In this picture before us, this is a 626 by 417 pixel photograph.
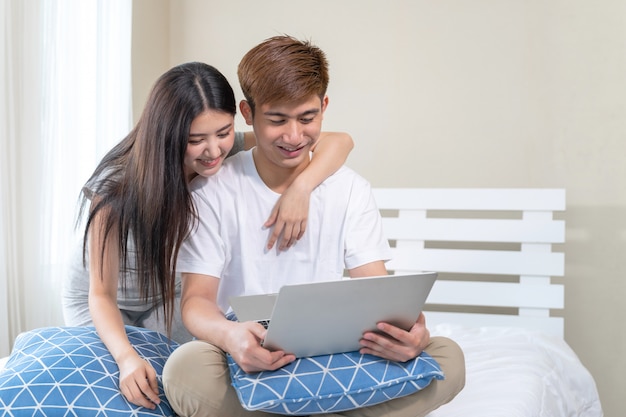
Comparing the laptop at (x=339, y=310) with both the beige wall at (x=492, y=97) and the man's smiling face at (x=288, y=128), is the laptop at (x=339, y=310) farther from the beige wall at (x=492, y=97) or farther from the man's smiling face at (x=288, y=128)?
the beige wall at (x=492, y=97)

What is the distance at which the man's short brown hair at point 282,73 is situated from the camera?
1462mm

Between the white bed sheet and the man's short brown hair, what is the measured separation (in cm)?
70

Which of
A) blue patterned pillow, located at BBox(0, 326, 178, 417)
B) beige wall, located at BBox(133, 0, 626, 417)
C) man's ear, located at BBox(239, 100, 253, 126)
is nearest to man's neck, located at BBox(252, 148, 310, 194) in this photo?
man's ear, located at BBox(239, 100, 253, 126)

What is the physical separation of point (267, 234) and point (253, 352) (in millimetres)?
452

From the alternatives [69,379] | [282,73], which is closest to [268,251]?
[282,73]

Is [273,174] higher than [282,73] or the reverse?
the reverse

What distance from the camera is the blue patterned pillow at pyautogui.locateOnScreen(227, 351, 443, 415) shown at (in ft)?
3.93

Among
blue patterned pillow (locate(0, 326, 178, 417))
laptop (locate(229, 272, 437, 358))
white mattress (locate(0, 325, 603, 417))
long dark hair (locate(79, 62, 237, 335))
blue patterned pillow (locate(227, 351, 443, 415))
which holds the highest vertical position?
long dark hair (locate(79, 62, 237, 335))

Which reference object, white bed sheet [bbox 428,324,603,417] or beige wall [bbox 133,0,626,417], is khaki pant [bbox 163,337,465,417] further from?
beige wall [bbox 133,0,626,417]

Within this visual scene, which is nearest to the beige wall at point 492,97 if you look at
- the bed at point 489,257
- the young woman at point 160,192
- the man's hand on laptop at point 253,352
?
the bed at point 489,257

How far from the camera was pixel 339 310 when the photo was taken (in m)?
1.18

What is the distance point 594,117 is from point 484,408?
1.50 metres

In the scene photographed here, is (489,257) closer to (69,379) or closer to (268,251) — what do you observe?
(268,251)

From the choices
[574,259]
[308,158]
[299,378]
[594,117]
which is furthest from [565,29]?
[299,378]
